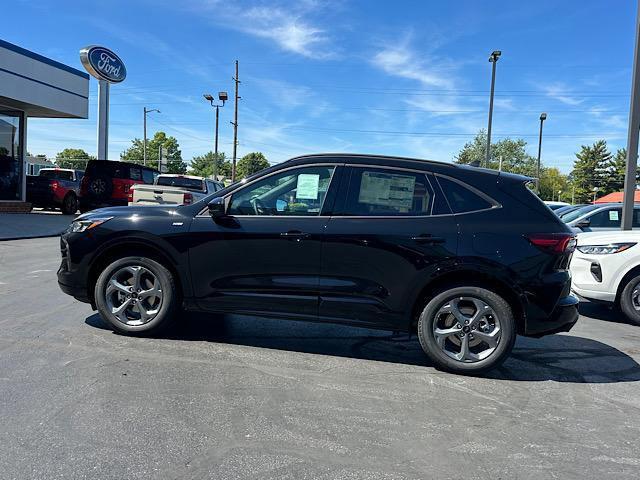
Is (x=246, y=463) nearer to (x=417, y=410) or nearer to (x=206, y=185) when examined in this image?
(x=417, y=410)

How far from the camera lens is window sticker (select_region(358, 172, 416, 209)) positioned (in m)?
4.55

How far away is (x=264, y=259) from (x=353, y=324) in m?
A: 1.01

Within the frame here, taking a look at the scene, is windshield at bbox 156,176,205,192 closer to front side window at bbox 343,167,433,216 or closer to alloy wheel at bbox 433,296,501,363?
front side window at bbox 343,167,433,216

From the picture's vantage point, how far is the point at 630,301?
6602mm

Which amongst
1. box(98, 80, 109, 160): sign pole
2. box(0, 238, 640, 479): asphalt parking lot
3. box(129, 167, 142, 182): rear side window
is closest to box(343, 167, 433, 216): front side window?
box(0, 238, 640, 479): asphalt parking lot

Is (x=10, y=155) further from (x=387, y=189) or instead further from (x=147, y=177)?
(x=387, y=189)

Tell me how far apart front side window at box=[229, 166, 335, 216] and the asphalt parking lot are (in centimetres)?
137

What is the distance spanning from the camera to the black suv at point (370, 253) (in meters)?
4.32

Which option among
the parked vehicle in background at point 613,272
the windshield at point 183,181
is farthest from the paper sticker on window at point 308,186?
the windshield at point 183,181

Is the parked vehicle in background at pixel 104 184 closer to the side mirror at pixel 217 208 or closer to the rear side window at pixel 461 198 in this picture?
the side mirror at pixel 217 208

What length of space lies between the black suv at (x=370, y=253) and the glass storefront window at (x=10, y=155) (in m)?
17.8

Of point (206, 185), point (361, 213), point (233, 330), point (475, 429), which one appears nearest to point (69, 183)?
point (206, 185)

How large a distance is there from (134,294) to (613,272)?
5.96 m

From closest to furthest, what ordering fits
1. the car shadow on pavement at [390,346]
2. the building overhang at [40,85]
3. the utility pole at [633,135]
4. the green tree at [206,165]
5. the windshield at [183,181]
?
the car shadow on pavement at [390,346] < the utility pole at [633,135] < the windshield at [183,181] < the building overhang at [40,85] < the green tree at [206,165]
